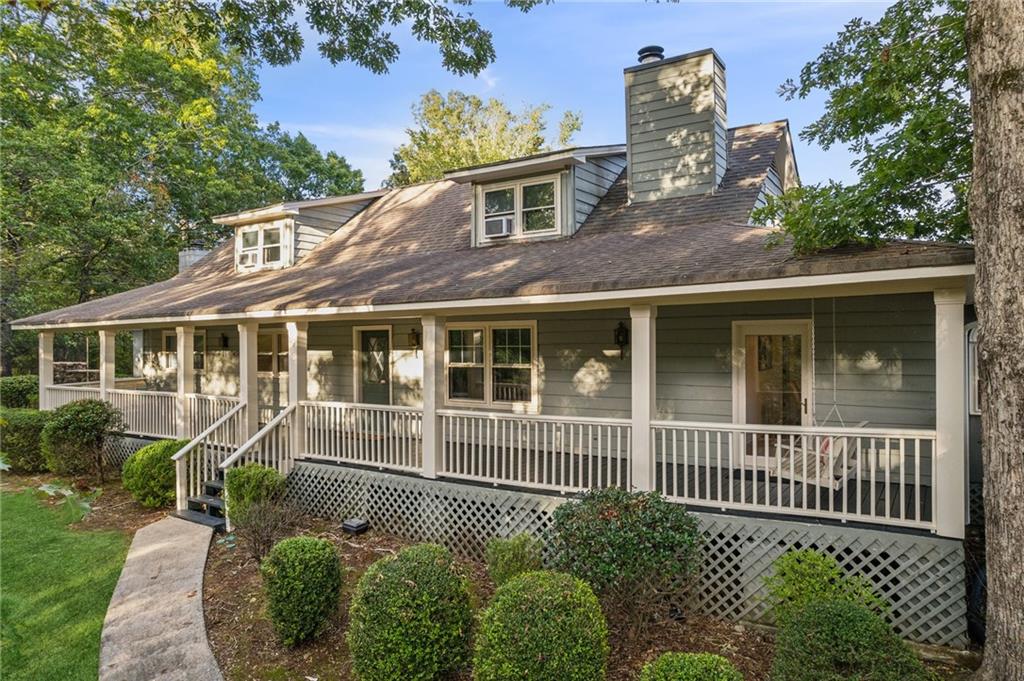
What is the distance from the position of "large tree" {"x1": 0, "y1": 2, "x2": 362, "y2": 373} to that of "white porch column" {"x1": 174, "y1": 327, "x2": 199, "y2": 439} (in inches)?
262

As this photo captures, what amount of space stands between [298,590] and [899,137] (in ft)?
24.0

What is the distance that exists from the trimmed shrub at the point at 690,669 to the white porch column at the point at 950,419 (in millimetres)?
2666

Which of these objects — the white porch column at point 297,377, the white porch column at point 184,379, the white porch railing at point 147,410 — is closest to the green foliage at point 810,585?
the white porch column at point 297,377

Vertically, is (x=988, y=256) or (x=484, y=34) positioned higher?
(x=484, y=34)

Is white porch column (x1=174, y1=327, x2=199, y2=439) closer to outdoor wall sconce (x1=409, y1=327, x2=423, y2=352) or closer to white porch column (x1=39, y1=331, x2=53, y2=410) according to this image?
outdoor wall sconce (x1=409, y1=327, x2=423, y2=352)

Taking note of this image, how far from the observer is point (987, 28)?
3877mm

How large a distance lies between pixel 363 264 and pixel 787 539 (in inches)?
348

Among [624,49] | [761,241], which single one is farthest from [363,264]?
[761,241]

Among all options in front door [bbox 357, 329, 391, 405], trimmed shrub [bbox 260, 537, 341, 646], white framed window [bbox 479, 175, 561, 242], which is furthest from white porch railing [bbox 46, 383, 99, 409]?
trimmed shrub [bbox 260, 537, 341, 646]

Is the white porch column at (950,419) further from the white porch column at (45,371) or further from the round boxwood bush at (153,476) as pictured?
the white porch column at (45,371)

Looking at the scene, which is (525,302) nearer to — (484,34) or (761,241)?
(761,241)

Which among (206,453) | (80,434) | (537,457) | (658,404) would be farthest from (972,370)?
(80,434)

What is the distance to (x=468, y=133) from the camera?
2802cm

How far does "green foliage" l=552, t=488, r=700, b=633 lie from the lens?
466 centimetres
